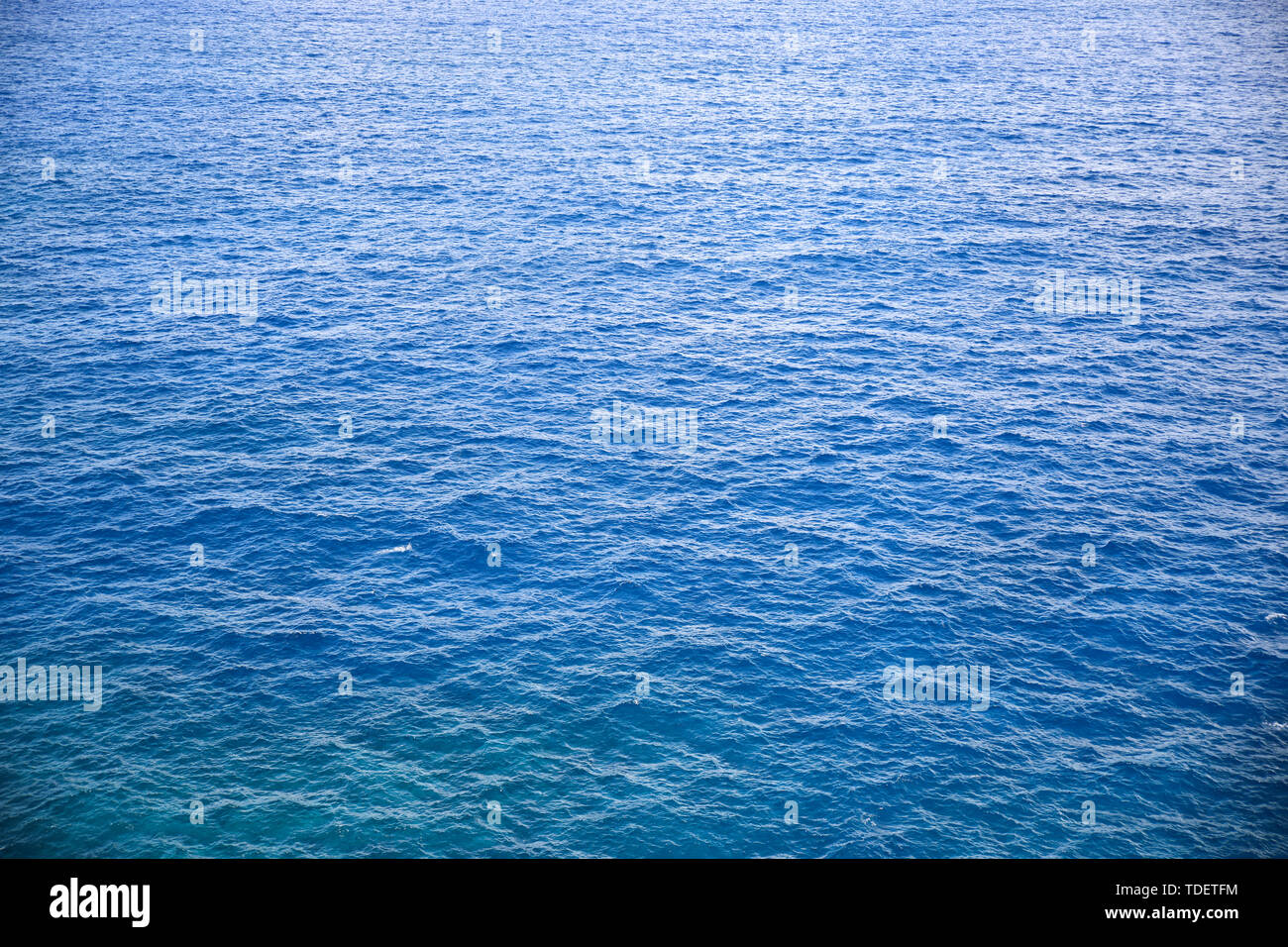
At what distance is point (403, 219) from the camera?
156 m

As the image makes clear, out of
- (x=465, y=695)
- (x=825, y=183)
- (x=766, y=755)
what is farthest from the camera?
(x=825, y=183)

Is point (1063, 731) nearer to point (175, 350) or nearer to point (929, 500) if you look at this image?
point (929, 500)

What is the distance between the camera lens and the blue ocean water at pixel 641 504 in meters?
76.8

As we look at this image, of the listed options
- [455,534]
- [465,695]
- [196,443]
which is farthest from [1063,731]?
[196,443]

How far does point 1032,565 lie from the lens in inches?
3755

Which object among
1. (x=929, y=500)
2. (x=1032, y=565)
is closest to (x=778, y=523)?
(x=929, y=500)

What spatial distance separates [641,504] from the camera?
103812mm

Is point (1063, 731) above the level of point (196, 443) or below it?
below

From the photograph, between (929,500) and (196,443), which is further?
(196,443)

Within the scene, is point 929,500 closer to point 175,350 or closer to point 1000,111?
point 175,350

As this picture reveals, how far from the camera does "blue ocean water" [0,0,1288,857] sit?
76750 mm

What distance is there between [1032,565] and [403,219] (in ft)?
320
